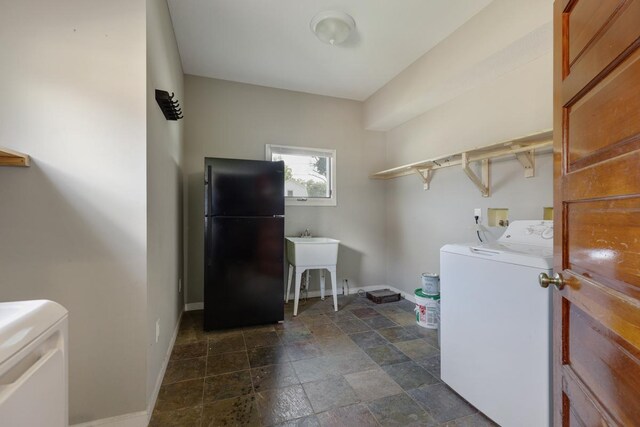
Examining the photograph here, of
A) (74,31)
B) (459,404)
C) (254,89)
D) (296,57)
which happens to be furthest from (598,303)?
(254,89)

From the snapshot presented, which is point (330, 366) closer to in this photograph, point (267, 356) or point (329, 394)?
point (329, 394)

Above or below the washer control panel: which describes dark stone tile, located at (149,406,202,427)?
below

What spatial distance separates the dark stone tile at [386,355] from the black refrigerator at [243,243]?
37.3 inches

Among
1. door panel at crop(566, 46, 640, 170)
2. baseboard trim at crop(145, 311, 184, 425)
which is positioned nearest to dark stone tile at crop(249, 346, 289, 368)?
baseboard trim at crop(145, 311, 184, 425)

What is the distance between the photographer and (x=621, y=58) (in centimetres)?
58

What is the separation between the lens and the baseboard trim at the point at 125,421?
1.35m

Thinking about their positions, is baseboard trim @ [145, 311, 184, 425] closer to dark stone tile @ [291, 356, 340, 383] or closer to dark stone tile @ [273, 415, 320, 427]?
dark stone tile @ [273, 415, 320, 427]

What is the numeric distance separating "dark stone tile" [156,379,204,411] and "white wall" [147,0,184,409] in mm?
77

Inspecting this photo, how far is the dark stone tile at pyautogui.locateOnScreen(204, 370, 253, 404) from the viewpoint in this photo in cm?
169

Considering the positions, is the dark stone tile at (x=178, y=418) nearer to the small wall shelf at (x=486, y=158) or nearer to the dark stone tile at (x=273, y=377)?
the dark stone tile at (x=273, y=377)

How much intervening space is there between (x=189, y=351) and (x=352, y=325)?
4.70ft

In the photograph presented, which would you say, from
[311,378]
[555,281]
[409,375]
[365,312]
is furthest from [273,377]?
[555,281]

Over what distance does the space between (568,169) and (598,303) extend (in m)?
0.40

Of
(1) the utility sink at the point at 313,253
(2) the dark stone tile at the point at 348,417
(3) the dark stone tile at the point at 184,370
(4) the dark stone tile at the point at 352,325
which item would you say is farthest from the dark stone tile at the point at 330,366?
(1) the utility sink at the point at 313,253
